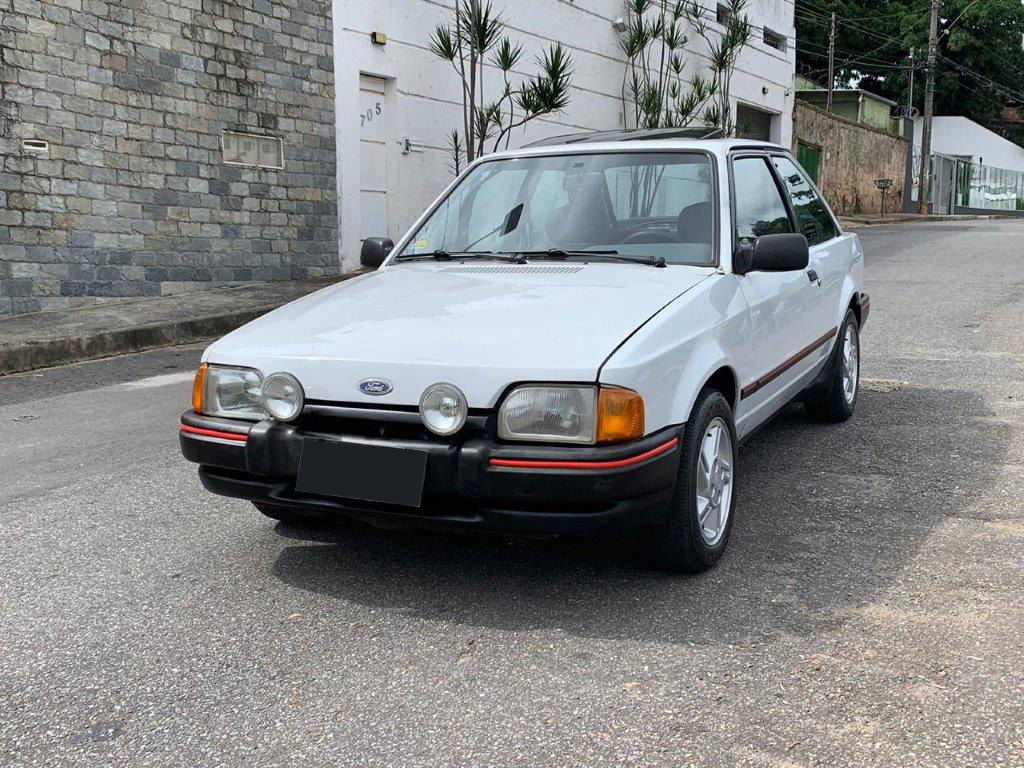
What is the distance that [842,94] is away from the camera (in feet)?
134

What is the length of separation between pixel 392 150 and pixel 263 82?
8.12 feet

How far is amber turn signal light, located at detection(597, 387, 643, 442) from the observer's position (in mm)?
Result: 3010

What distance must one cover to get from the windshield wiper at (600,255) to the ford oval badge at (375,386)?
1.26 metres

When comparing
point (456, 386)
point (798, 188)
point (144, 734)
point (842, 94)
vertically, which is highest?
point (842, 94)

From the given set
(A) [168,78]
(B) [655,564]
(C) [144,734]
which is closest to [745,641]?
(B) [655,564]

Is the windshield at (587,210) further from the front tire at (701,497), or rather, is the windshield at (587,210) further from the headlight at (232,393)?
the headlight at (232,393)

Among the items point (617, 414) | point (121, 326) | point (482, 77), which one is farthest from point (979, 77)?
point (617, 414)

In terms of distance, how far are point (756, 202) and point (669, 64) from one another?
16.6 meters

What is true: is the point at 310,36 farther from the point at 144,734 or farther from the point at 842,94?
the point at 842,94

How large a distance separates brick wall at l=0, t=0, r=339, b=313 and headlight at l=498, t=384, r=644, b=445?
28.5 feet

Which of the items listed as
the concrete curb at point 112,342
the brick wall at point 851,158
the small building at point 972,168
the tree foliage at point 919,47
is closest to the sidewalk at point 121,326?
the concrete curb at point 112,342

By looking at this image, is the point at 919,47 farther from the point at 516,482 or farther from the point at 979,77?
the point at 516,482

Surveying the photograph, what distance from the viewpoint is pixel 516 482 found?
301 centimetres

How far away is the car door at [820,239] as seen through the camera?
5.23m
